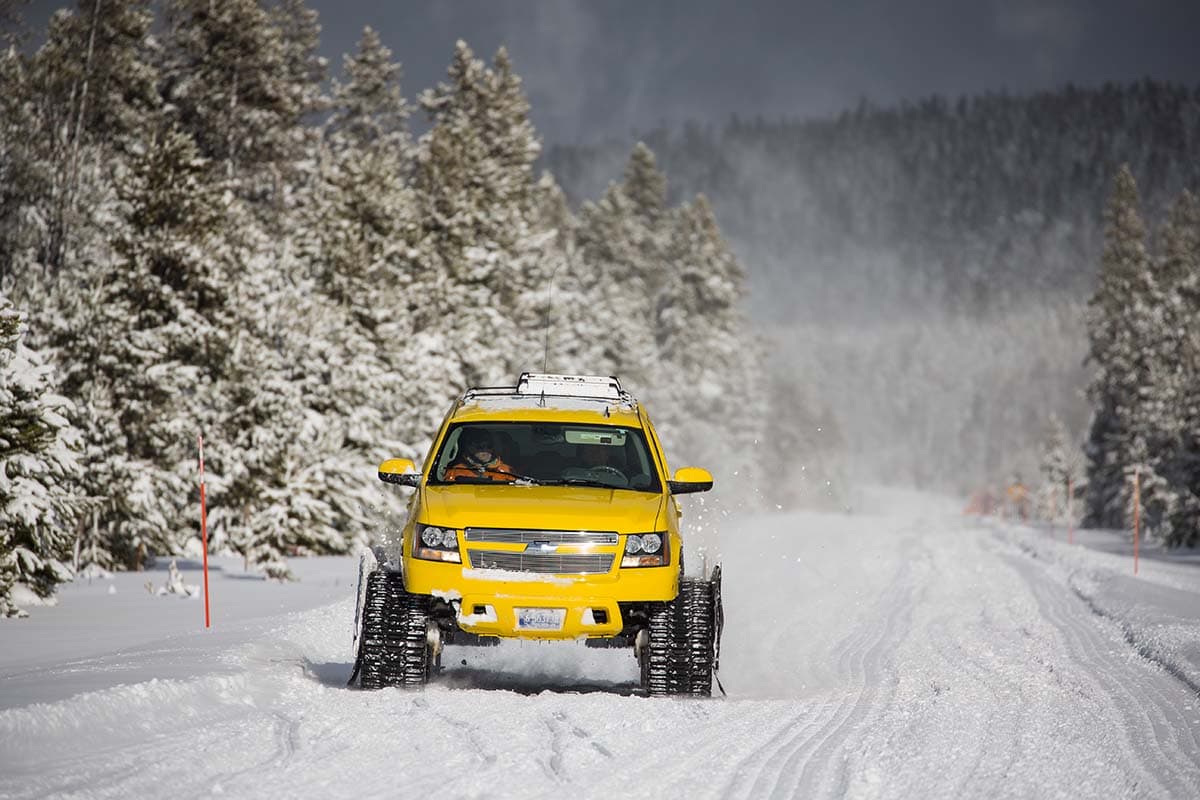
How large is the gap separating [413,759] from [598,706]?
1.71 metres

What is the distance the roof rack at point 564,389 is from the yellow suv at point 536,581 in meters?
1.29

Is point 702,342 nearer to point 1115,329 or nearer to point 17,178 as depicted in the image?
point 1115,329

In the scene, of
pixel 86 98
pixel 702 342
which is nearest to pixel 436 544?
pixel 86 98

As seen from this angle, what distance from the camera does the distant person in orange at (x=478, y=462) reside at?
29.6 feet

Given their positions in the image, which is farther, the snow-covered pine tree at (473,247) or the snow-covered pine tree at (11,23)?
the snow-covered pine tree at (473,247)

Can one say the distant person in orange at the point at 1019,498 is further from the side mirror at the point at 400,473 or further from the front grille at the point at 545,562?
the front grille at the point at 545,562

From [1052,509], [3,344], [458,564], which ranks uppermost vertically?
[3,344]

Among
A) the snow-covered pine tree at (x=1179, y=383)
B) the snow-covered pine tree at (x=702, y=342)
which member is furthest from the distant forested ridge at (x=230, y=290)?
the snow-covered pine tree at (x=1179, y=383)

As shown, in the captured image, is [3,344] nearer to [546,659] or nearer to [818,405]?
[546,659]

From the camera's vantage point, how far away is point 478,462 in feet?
30.5

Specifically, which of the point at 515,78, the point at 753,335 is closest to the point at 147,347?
the point at 515,78

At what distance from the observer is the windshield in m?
9.09

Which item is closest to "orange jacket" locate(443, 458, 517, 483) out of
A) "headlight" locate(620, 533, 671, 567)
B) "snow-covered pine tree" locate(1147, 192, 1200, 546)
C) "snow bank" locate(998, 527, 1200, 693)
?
"headlight" locate(620, 533, 671, 567)

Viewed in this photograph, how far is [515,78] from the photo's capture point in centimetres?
3956
